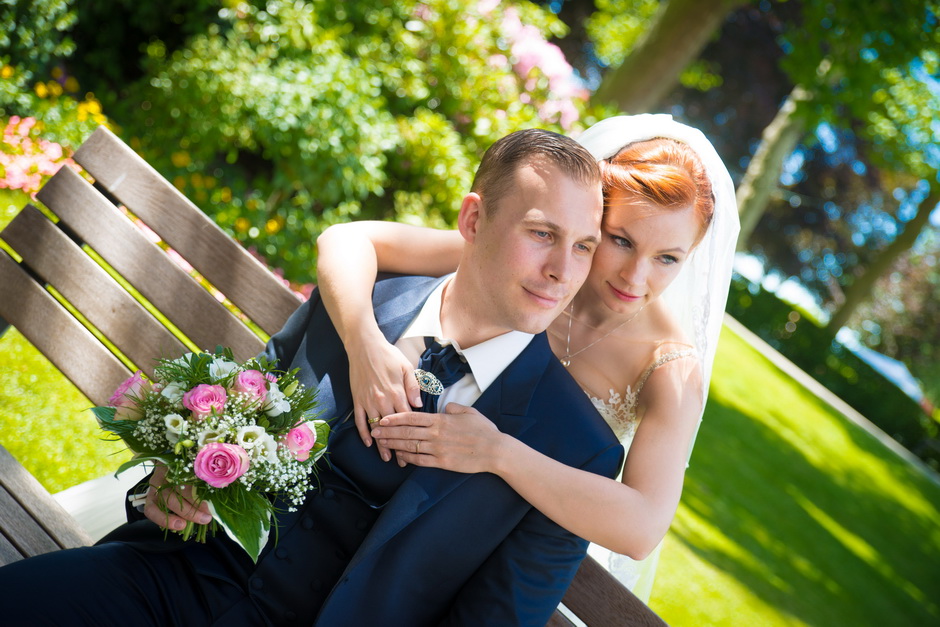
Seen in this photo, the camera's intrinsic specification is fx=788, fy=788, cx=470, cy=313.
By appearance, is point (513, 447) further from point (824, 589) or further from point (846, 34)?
point (846, 34)

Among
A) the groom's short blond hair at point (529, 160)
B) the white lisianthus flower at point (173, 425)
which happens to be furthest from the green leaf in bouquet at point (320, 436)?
the groom's short blond hair at point (529, 160)

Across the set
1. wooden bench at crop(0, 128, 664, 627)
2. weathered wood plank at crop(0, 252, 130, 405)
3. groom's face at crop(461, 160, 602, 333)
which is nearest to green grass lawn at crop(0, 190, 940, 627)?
weathered wood plank at crop(0, 252, 130, 405)

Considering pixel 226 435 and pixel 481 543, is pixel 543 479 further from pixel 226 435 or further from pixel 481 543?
pixel 226 435

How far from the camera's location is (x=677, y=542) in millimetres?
6816

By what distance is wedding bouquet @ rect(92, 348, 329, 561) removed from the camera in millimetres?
2090

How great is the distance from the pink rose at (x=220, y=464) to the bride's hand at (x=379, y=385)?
18.8 inches

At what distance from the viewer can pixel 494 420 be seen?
248cm

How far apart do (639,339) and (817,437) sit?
10645mm

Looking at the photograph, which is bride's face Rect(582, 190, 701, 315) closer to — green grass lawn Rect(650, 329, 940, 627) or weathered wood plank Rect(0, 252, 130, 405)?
weathered wood plank Rect(0, 252, 130, 405)

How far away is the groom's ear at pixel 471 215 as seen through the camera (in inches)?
102

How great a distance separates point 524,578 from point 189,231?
211 centimetres

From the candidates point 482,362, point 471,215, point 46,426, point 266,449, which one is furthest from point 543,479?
point 46,426

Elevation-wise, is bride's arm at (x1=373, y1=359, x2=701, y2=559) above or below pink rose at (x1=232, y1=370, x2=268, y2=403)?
above

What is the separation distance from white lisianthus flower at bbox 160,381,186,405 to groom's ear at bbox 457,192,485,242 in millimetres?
1000
